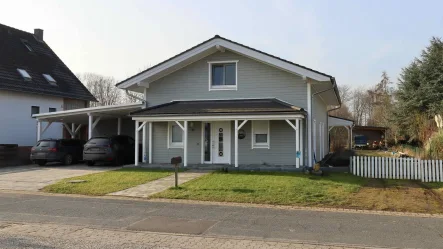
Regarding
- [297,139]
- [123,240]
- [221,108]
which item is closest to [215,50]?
[221,108]

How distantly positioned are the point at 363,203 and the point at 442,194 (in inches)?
128

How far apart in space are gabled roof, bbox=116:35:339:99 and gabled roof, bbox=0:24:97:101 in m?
11.5

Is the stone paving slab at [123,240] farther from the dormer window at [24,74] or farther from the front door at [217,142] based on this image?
the dormer window at [24,74]

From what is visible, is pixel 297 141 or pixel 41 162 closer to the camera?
pixel 297 141

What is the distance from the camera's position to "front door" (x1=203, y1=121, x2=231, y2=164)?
18094 millimetres

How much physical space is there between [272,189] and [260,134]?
6.26 metres

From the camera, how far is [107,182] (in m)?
13.6

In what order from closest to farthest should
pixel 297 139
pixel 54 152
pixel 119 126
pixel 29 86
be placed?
pixel 297 139 → pixel 54 152 → pixel 119 126 → pixel 29 86

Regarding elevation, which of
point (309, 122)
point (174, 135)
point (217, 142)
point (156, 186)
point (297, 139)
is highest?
point (309, 122)

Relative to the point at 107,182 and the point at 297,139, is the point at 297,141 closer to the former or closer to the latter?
the point at 297,139

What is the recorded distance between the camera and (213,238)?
6.75 m

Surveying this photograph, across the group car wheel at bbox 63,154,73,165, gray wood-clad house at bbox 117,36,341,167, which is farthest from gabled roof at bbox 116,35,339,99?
car wheel at bbox 63,154,73,165

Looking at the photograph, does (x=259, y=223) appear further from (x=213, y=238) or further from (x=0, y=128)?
(x=0, y=128)

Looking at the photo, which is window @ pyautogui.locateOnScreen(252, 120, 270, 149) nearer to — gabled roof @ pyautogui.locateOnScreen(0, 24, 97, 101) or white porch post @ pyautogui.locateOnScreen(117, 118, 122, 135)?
white porch post @ pyautogui.locateOnScreen(117, 118, 122, 135)
